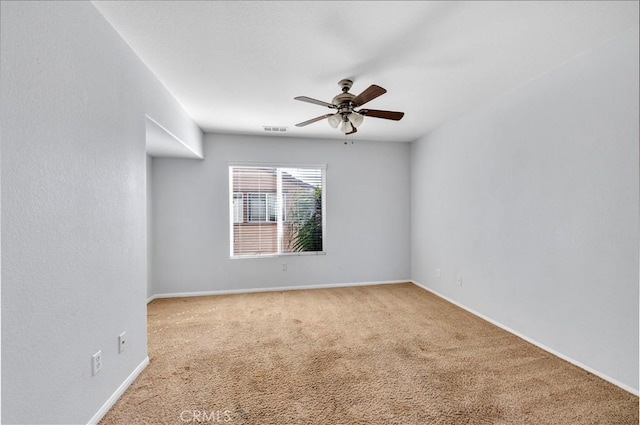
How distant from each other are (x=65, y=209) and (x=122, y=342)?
1.07m

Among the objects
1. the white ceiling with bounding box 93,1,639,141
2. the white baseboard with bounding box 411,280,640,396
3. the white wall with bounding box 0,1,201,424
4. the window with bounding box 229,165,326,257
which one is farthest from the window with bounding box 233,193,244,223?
→ the white baseboard with bounding box 411,280,640,396

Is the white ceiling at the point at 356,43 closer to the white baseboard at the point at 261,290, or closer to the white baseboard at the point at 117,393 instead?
the white baseboard at the point at 117,393

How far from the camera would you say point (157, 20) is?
179cm

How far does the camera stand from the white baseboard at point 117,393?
1.69m

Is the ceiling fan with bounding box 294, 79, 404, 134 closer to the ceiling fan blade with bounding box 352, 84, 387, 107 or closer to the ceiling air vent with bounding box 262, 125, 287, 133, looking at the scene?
the ceiling fan blade with bounding box 352, 84, 387, 107

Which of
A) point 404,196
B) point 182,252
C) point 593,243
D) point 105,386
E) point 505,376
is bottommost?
point 505,376

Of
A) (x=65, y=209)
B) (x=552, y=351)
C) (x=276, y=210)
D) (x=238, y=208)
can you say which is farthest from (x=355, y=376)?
(x=238, y=208)

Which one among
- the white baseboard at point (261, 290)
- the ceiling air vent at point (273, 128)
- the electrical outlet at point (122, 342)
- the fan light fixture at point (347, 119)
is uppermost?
the ceiling air vent at point (273, 128)

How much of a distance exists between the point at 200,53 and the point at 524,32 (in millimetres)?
2343

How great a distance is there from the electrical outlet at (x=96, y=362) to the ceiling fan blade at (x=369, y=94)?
2.51 metres

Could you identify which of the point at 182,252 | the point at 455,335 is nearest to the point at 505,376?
the point at 455,335

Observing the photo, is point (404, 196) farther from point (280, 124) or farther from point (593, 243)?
point (593, 243)

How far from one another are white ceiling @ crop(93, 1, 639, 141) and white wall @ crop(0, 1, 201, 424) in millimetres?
432

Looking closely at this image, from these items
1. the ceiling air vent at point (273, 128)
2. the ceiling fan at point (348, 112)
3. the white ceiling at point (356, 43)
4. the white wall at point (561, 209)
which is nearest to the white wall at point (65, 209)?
the white ceiling at point (356, 43)
